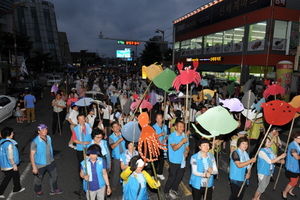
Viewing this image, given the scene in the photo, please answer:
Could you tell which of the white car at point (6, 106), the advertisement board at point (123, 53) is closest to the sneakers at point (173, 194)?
the white car at point (6, 106)

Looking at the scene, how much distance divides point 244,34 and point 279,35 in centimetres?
329

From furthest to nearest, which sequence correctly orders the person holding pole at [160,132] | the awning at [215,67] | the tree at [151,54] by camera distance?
the tree at [151,54] < the awning at [215,67] < the person holding pole at [160,132]

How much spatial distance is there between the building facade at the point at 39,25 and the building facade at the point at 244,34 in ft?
162

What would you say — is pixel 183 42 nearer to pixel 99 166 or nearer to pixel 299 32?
pixel 299 32

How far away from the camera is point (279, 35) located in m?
19.6

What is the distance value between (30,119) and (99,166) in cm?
944

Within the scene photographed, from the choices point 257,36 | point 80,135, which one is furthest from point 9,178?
point 257,36

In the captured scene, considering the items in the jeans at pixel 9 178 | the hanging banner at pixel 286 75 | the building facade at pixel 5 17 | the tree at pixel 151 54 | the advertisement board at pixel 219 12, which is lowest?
the jeans at pixel 9 178

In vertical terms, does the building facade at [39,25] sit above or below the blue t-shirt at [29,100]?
above

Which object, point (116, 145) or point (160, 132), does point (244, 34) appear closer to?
point (160, 132)

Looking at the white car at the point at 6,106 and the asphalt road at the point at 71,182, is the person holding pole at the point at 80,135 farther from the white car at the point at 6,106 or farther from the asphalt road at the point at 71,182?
the white car at the point at 6,106

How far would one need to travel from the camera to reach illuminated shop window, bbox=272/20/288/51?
766 inches

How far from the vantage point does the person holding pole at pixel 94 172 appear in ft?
11.8

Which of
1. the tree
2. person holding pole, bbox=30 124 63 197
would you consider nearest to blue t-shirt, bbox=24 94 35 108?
person holding pole, bbox=30 124 63 197
